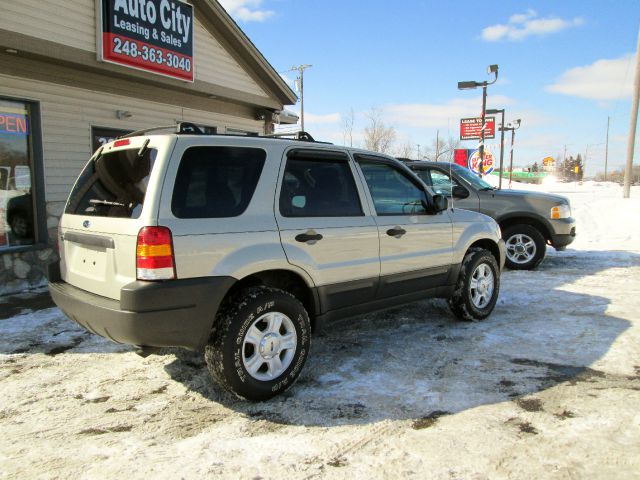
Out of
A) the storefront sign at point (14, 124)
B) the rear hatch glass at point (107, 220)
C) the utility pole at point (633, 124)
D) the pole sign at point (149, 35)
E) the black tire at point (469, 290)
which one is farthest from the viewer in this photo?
the utility pole at point (633, 124)

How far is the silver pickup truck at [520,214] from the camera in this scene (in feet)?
26.4

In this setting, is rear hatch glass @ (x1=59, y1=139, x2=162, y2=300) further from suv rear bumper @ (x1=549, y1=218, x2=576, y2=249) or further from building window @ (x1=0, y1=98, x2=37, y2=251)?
suv rear bumper @ (x1=549, y1=218, x2=576, y2=249)

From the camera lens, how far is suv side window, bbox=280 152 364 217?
3.63 m

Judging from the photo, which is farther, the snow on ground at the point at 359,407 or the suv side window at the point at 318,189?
the suv side window at the point at 318,189

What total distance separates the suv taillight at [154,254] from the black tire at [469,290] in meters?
3.19

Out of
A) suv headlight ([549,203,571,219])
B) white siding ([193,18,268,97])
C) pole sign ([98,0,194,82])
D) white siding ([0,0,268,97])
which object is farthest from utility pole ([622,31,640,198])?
white siding ([0,0,268,97])

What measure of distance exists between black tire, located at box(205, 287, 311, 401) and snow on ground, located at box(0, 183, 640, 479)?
0.48ft

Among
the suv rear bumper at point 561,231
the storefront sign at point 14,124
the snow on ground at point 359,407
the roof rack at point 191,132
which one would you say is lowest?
the snow on ground at point 359,407

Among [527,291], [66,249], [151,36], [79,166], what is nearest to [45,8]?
[151,36]

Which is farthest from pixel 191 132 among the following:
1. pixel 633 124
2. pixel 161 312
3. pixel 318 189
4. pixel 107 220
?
pixel 633 124

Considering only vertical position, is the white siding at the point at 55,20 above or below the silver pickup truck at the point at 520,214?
above

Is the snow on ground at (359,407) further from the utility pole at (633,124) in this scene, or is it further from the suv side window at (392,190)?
the utility pole at (633,124)

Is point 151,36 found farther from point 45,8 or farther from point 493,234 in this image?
point 493,234

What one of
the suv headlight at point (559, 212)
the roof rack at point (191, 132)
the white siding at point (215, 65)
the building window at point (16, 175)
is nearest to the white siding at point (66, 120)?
the building window at point (16, 175)
